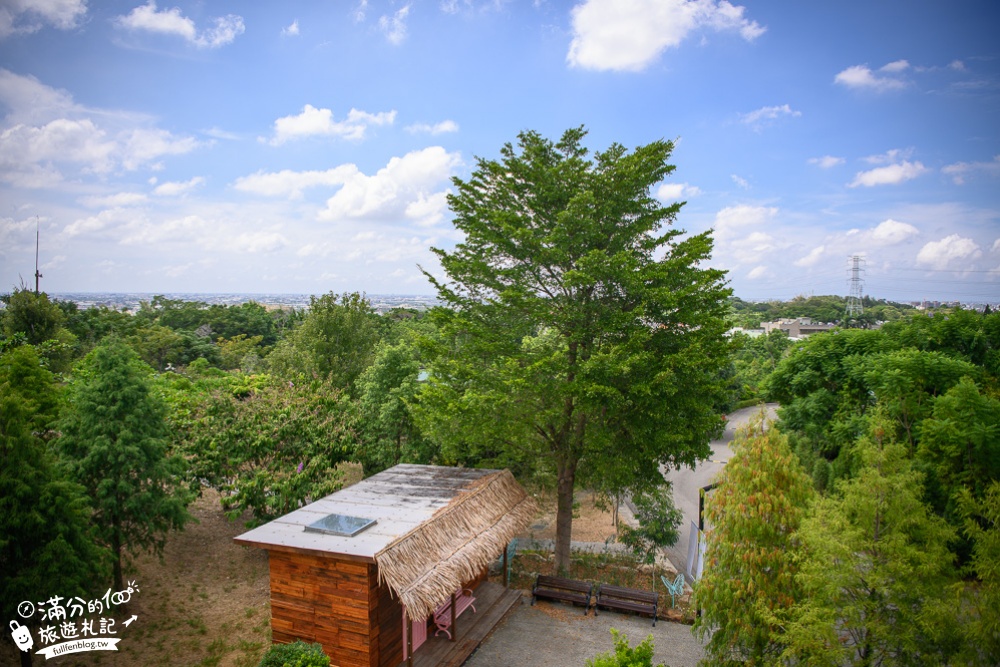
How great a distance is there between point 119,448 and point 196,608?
3950 mm

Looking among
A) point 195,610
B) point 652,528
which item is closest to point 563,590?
point 652,528

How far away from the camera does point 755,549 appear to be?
8.10 m

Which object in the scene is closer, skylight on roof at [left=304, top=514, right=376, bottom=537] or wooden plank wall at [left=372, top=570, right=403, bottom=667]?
wooden plank wall at [left=372, top=570, right=403, bottom=667]

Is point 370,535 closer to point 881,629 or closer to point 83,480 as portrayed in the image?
point 83,480

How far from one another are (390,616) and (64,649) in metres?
5.23

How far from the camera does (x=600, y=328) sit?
12.3 metres

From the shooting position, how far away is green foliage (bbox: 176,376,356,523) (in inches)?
527

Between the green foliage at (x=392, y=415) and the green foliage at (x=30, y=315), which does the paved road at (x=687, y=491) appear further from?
the green foliage at (x=30, y=315)

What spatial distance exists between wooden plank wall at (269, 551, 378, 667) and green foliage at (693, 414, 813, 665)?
5.26m

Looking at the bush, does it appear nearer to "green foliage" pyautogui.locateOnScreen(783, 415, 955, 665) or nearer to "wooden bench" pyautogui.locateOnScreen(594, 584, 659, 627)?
"green foliage" pyautogui.locateOnScreen(783, 415, 955, 665)

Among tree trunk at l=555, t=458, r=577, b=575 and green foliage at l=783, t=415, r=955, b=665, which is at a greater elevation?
green foliage at l=783, t=415, r=955, b=665

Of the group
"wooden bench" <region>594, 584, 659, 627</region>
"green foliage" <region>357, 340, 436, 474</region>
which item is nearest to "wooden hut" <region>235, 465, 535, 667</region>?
"wooden bench" <region>594, 584, 659, 627</region>

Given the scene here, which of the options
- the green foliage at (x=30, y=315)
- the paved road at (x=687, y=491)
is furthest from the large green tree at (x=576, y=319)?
the green foliage at (x=30, y=315)

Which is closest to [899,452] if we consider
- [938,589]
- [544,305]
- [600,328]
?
[938,589]
